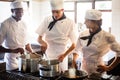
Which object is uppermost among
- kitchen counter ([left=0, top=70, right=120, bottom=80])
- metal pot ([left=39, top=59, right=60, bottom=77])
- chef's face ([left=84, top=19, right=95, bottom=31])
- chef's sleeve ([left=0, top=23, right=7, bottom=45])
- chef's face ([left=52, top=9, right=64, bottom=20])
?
chef's face ([left=52, top=9, right=64, bottom=20])

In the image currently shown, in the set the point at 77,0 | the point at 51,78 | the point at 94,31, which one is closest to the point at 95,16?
the point at 94,31

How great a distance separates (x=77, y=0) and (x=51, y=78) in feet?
13.7

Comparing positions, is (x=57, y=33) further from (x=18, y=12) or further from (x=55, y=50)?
(x=18, y=12)

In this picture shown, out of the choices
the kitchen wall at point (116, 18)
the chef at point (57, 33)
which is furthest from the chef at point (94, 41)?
the kitchen wall at point (116, 18)

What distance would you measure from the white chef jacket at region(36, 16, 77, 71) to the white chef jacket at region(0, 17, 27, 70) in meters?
0.27

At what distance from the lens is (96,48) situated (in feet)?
6.87

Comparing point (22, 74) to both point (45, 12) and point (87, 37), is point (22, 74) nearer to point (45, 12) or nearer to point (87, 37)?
point (87, 37)

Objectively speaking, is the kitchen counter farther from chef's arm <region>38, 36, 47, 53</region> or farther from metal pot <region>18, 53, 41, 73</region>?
chef's arm <region>38, 36, 47, 53</region>

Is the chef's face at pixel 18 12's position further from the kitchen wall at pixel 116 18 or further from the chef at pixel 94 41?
the kitchen wall at pixel 116 18

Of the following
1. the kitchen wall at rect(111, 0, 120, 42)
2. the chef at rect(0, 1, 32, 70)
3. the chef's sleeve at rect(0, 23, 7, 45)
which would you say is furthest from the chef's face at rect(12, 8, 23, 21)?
the kitchen wall at rect(111, 0, 120, 42)

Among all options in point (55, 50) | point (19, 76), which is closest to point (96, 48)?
point (55, 50)

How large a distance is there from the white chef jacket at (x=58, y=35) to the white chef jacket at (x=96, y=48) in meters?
0.37

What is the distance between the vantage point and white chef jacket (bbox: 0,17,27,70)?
2504mm

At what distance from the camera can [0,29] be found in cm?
249
